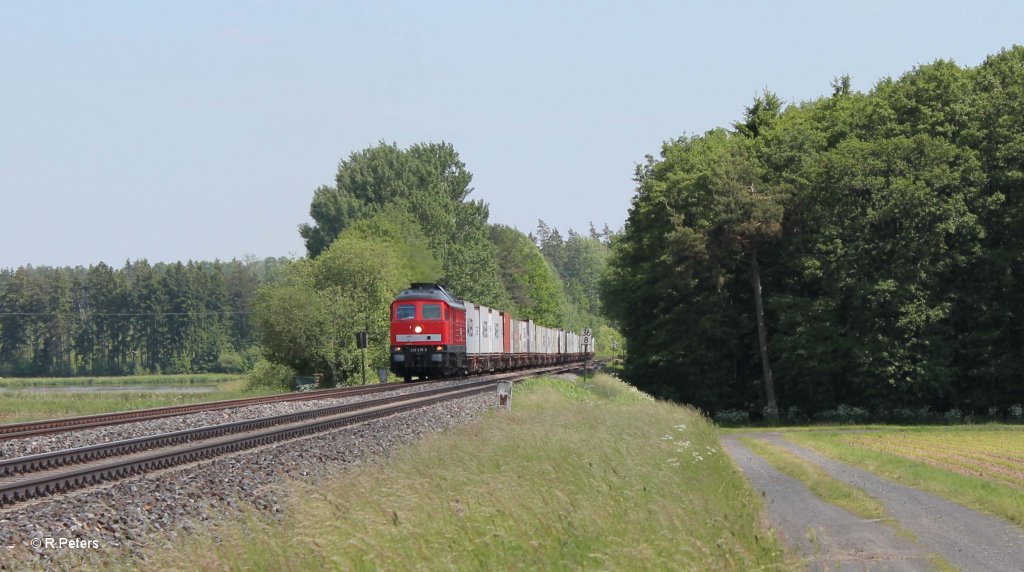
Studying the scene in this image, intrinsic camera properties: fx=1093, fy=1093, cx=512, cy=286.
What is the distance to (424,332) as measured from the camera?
50.0m

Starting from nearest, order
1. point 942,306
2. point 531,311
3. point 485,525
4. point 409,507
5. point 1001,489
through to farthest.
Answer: point 485,525
point 409,507
point 1001,489
point 942,306
point 531,311

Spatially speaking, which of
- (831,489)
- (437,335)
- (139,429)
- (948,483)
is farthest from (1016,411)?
(139,429)

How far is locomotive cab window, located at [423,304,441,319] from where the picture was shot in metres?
49.8

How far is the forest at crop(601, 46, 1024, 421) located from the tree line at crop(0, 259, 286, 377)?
111197 mm

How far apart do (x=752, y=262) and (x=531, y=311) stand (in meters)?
101

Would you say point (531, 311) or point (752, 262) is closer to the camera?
point (752, 262)

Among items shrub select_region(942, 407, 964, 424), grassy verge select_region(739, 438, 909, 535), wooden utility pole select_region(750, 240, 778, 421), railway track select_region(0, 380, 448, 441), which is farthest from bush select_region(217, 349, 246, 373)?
grassy verge select_region(739, 438, 909, 535)

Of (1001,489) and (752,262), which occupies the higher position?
(752,262)

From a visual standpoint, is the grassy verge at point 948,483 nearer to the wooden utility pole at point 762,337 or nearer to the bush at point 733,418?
the wooden utility pole at point 762,337

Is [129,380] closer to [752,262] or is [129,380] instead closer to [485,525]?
[752,262]

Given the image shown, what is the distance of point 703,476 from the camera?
14742mm

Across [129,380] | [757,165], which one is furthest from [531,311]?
[757,165]
